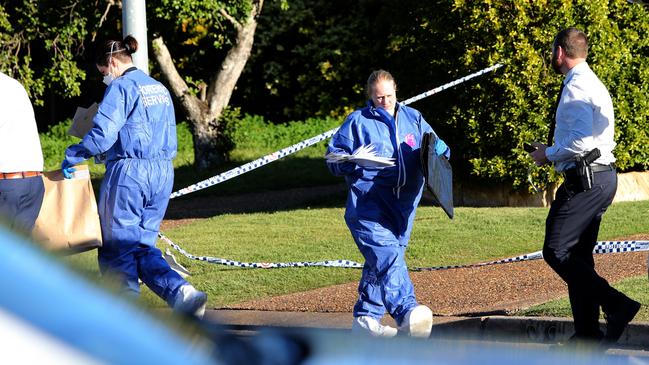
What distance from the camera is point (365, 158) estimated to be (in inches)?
257

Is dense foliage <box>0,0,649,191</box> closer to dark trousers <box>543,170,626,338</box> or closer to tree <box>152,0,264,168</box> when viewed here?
tree <box>152,0,264,168</box>

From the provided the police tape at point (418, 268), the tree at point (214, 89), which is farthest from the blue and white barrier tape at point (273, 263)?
the tree at point (214, 89)

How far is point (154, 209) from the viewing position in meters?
7.11

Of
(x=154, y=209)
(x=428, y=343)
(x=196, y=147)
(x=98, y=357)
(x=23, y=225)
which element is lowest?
(x=196, y=147)

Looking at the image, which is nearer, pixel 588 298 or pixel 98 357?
pixel 98 357

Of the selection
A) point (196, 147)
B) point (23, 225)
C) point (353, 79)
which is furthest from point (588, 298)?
point (353, 79)

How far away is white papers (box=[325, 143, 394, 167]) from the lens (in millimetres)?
6531

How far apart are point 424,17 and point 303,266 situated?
5.09 meters

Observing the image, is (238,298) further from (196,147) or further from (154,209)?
(196,147)

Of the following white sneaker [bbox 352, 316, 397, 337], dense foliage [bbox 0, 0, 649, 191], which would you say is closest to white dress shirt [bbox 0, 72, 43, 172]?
white sneaker [bbox 352, 316, 397, 337]

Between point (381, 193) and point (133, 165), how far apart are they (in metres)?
1.57

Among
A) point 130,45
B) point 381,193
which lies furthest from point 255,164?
point 381,193

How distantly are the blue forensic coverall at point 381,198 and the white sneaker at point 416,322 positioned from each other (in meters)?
0.19

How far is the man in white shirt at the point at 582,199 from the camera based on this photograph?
6.28m
